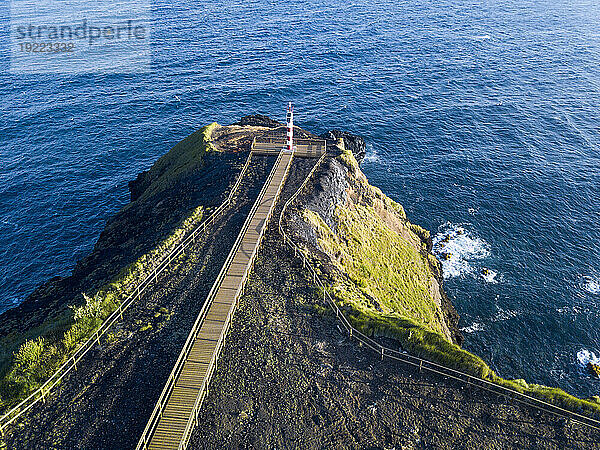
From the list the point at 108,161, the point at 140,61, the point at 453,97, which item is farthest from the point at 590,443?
the point at 140,61

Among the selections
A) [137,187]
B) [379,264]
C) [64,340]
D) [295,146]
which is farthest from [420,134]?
[64,340]

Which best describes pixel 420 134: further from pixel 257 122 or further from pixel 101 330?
pixel 101 330

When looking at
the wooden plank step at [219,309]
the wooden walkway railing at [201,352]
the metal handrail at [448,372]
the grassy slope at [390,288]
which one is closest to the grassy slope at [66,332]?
the wooden walkway railing at [201,352]

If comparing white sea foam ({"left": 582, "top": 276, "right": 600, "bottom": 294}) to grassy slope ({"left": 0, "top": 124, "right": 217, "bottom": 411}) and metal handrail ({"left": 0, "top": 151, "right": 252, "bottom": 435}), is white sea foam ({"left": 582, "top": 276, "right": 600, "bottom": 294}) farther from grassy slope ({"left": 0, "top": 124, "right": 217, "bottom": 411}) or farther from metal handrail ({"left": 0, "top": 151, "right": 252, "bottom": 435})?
grassy slope ({"left": 0, "top": 124, "right": 217, "bottom": 411})

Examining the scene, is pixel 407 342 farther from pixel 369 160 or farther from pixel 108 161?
pixel 108 161

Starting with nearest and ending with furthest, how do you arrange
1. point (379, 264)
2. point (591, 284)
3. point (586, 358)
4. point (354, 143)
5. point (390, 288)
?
point (390, 288)
point (586, 358)
point (379, 264)
point (591, 284)
point (354, 143)

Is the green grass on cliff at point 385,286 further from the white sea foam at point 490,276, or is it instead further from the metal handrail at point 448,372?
the white sea foam at point 490,276
